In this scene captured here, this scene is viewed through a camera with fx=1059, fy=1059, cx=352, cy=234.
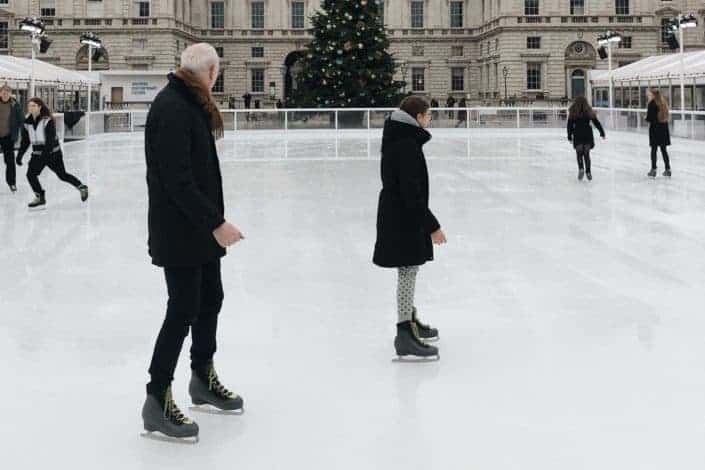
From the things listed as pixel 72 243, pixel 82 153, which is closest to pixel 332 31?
pixel 82 153

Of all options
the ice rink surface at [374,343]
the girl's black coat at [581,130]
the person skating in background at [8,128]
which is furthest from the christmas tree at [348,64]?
the ice rink surface at [374,343]

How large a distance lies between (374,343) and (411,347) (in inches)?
19.8

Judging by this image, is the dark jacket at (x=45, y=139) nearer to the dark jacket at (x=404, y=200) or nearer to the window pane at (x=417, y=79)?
the dark jacket at (x=404, y=200)

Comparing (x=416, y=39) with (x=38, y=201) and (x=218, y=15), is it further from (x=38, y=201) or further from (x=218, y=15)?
(x=38, y=201)

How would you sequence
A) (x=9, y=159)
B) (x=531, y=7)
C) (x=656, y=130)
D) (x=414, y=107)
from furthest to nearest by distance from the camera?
(x=531, y=7) < (x=656, y=130) < (x=9, y=159) < (x=414, y=107)

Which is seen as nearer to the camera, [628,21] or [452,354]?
[452,354]

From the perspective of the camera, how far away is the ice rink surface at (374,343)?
14.1 feet

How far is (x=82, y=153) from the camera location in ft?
86.1

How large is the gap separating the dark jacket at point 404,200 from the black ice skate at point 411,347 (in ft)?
1.18

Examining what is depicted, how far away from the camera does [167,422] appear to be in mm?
4375

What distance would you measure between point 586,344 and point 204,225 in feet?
8.96

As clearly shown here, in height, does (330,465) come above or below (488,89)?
below

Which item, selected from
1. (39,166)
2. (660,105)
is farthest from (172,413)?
(660,105)

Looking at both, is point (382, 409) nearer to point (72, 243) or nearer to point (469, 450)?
point (469, 450)
